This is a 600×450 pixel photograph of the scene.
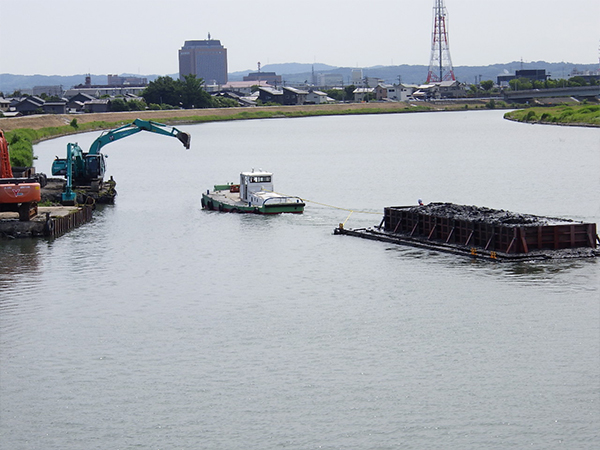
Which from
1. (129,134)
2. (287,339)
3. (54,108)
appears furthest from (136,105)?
(287,339)

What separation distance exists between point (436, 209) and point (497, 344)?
1439cm

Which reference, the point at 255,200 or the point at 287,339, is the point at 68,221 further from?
the point at 287,339

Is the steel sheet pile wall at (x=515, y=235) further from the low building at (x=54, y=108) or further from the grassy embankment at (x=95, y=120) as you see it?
the low building at (x=54, y=108)

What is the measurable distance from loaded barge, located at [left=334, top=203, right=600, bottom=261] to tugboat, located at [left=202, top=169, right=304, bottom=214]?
1034 centimetres

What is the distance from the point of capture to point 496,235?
114 feet

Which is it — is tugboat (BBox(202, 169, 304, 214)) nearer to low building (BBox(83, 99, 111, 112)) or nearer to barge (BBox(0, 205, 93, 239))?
barge (BBox(0, 205, 93, 239))

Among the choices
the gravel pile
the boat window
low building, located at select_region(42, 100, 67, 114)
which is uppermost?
low building, located at select_region(42, 100, 67, 114)

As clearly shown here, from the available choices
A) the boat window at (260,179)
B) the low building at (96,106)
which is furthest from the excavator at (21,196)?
the low building at (96,106)

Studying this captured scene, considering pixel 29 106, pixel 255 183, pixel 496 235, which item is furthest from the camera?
pixel 29 106

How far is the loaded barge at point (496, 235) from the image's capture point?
3397cm

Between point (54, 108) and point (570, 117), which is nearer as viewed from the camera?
point (570, 117)

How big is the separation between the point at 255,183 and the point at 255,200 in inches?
61.5

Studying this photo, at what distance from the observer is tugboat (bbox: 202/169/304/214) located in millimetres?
48272

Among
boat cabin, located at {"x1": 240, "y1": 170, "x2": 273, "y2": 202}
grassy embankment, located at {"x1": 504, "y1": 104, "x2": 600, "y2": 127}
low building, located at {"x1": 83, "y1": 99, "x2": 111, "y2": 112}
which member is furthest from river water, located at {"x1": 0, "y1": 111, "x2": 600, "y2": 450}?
low building, located at {"x1": 83, "y1": 99, "x2": 111, "y2": 112}
